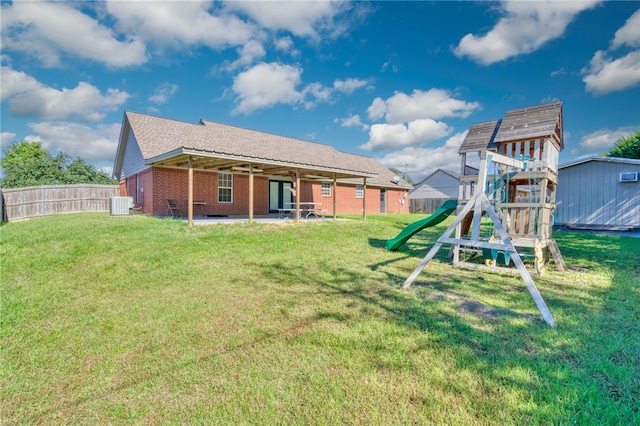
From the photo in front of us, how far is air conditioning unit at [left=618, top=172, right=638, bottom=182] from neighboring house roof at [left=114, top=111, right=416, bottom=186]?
10.0 m

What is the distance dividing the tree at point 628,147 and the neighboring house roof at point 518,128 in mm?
25247

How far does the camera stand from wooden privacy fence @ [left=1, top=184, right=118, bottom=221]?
13.6 m

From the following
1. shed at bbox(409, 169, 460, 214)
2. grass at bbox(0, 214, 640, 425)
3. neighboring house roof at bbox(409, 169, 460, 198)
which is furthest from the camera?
neighboring house roof at bbox(409, 169, 460, 198)

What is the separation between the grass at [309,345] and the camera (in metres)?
Answer: 1.99

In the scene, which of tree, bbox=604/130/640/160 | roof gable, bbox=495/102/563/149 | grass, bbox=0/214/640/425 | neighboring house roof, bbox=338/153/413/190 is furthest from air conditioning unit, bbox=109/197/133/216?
tree, bbox=604/130/640/160

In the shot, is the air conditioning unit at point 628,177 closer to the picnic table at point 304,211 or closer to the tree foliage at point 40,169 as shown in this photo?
the picnic table at point 304,211

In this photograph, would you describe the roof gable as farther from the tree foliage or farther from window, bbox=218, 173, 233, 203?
the tree foliage

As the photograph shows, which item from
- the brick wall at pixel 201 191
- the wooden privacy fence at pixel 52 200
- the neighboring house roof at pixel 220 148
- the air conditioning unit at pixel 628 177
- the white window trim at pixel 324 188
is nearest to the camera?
the neighboring house roof at pixel 220 148

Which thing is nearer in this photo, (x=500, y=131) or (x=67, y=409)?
(x=67, y=409)

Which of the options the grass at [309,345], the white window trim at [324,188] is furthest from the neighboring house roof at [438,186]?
the grass at [309,345]

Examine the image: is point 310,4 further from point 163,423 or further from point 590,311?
point 163,423

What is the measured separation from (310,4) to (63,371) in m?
11.4

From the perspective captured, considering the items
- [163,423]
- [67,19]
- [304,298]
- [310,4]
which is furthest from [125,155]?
[163,423]

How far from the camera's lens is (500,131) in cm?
720
